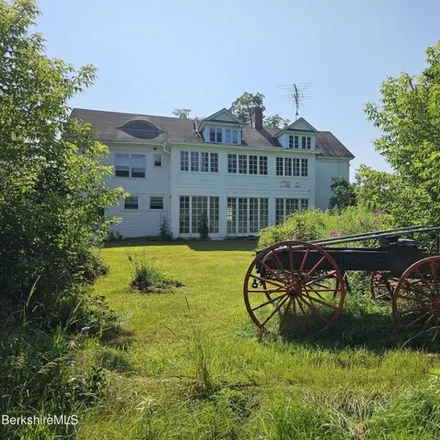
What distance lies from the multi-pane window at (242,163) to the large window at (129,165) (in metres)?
6.09

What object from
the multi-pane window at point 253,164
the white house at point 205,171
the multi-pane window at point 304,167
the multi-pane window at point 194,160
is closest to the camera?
the white house at point 205,171

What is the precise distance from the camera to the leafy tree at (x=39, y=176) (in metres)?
4.71

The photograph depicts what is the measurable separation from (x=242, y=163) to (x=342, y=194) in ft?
23.5

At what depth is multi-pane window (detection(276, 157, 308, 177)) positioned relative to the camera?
2423 centimetres

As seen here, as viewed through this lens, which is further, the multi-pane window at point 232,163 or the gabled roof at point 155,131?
the multi-pane window at point 232,163

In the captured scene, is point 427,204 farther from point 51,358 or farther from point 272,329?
point 51,358

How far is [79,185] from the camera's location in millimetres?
5496

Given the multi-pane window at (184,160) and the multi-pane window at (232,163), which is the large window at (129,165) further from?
the multi-pane window at (232,163)

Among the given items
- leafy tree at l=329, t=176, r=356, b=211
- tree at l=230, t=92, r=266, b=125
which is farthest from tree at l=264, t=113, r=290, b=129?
leafy tree at l=329, t=176, r=356, b=211

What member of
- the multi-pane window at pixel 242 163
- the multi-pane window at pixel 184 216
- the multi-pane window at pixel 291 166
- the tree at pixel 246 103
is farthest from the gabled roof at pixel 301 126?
the tree at pixel 246 103

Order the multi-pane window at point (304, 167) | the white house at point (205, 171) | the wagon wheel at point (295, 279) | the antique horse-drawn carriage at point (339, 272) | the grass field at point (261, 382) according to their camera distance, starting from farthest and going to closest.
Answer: the multi-pane window at point (304, 167)
the white house at point (205, 171)
the wagon wheel at point (295, 279)
the antique horse-drawn carriage at point (339, 272)
the grass field at point (261, 382)

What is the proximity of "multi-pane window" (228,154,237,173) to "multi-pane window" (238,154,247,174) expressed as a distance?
29cm

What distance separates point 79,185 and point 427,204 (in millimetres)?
5495

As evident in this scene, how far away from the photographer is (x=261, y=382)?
3293 millimetres
